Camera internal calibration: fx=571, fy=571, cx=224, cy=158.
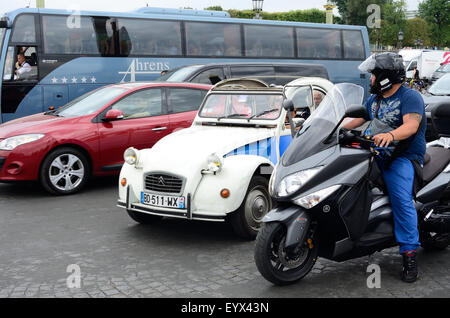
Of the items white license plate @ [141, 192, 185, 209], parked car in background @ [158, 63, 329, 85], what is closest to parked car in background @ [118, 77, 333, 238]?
white license plate @ [141, 192, 185, 209]

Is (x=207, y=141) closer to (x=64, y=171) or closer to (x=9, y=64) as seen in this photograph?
(x=64, y=171)

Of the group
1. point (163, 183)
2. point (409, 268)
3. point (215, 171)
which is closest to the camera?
point (409, 268)

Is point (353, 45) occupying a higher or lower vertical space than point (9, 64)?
higher

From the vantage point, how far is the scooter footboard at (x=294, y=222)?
4.01 meters

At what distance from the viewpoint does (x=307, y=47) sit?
20234 mm

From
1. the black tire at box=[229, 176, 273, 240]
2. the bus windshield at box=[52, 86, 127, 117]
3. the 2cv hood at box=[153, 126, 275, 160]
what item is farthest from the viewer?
the bus windshield at box=[52, 86, 127, 117]

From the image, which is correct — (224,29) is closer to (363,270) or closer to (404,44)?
(363,270)

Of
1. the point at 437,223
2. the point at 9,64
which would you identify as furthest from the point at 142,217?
the point at 9,64

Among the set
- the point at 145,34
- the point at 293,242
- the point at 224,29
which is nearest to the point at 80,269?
the point at 293,242

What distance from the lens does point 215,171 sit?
5.50m

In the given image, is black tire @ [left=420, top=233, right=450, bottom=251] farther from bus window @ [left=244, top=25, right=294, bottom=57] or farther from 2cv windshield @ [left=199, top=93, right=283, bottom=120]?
bus window @ [left=244, top=25, right=294, bottom=57]

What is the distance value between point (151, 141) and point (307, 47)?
41.8ft

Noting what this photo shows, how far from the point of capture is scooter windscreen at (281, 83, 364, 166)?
13.8 ft

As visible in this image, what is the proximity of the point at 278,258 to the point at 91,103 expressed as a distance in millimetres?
5407
